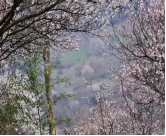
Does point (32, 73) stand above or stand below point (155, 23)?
below

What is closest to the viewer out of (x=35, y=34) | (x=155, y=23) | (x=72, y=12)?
(x=155, y=23)

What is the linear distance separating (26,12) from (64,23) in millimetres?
1028

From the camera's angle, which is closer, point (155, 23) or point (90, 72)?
point (155, 23)

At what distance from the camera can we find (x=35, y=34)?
25.5 feet

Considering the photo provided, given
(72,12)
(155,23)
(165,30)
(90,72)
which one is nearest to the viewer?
(165,30)

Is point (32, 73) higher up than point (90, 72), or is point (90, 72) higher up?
point (90, 72)

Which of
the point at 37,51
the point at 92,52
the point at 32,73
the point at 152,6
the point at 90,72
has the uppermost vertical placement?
the point at 92,52

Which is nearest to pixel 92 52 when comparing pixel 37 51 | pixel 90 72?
pixel 90 72

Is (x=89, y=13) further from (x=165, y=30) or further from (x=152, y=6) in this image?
(x=165, y=30)

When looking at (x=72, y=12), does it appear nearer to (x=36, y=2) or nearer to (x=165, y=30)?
(x=36, y=2)

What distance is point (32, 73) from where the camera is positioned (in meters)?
7.95

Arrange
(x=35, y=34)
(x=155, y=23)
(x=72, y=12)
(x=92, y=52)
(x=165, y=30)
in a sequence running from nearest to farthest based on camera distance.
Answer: (x=165, y=30) < (x=155, y=23) < (x=72, y=12) < (x=35, y=34) < (x=92, y=52)

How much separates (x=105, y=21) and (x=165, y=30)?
294 centimetres

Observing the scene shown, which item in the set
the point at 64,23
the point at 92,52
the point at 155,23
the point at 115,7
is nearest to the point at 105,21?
the point at 115,7
